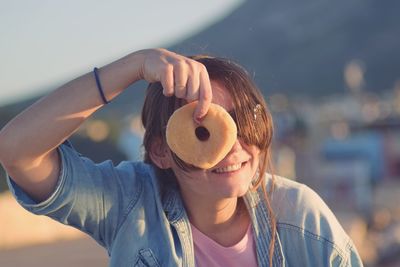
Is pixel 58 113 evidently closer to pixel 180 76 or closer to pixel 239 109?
pixel 180 76

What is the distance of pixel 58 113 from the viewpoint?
214cm

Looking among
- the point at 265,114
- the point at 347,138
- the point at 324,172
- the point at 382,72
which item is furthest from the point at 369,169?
→ the point at 382,72

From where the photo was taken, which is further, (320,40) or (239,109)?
(320,40)

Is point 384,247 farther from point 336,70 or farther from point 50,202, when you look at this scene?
point 336,70

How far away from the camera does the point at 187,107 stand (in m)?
2.14

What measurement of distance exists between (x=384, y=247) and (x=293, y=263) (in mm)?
27531

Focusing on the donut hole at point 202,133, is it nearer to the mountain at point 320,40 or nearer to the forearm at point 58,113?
the forearm at point 58,113

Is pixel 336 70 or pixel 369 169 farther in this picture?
pixel 336 70

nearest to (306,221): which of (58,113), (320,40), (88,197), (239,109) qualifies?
(239,109)

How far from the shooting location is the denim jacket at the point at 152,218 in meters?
2.20

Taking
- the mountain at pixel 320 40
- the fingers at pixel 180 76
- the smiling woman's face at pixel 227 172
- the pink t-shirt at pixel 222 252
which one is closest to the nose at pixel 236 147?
the smiling woman's face at pixel 227 172

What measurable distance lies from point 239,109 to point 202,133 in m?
0.15

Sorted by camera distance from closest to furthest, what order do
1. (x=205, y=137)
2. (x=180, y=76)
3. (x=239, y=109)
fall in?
(x=180, y=76), (x=205, y=137), (x=239, y=109)

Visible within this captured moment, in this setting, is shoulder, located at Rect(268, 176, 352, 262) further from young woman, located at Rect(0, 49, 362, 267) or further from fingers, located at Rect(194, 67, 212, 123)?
fingers, located at Rect(194, 67, 212, 123)
